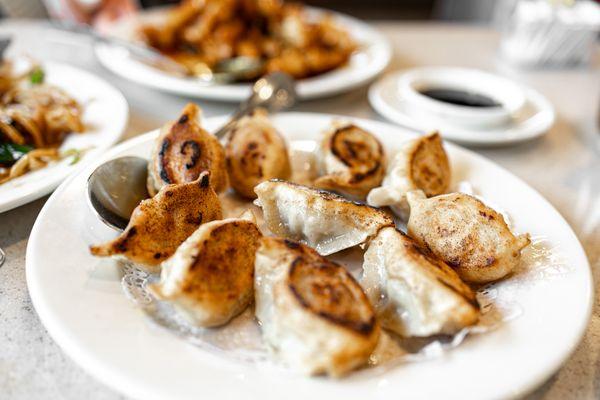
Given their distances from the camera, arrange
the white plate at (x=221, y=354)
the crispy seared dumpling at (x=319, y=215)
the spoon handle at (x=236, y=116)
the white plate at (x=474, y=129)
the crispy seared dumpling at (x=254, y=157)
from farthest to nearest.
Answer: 1. the white plate at (x=474, y=129)
2. the spoon handle at (x=236, y=116)
3. the crispy seared dumpling at (x=254, y=157)
4. the crispy seared dumpling at (x=319, y=215)
5. the white plate at (x=221, y=354)

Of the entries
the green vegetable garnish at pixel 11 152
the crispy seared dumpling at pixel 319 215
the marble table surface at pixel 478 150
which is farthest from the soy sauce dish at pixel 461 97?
the green vegetable garnish at pixel 11 152

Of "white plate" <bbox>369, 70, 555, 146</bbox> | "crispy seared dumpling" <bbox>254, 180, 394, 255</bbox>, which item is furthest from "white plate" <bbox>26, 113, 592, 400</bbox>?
"white plate" <bbox>369, 70, 555, 146</bbox>

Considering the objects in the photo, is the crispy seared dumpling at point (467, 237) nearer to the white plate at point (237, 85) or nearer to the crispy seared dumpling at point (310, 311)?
the crispy seared dumpling at point (310, 311)

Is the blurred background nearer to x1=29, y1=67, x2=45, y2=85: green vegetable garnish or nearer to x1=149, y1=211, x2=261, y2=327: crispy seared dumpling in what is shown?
x1=29, y1=67, x2=45, y2=85: green vegetable garnish

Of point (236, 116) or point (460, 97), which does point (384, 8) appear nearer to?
point (460, 97)

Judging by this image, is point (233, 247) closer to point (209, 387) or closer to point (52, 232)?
point (209, 387)

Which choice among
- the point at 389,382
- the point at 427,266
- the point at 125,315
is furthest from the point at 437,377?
the point at 125,315
